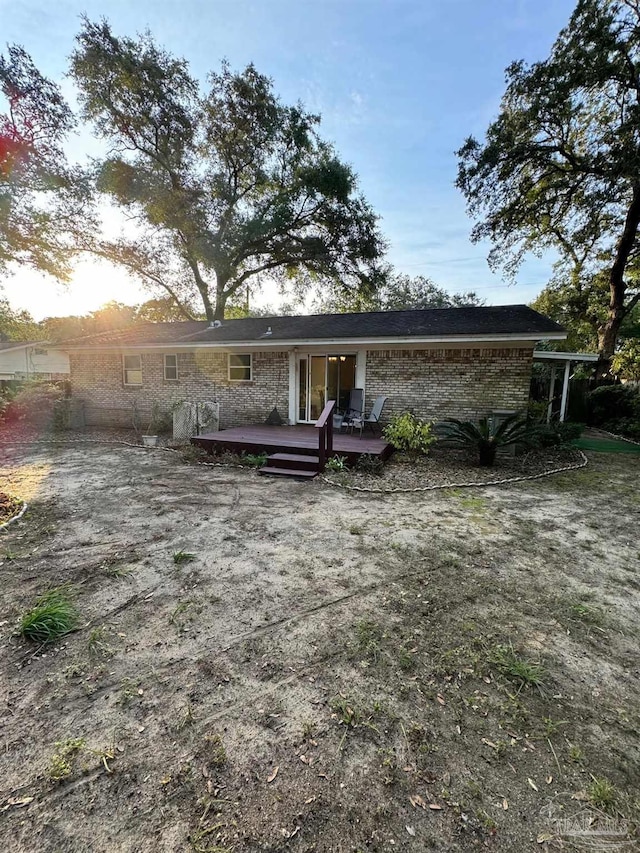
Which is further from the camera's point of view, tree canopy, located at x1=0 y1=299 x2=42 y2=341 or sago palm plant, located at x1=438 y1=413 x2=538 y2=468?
tree canopy, located at x1=0 y1=299 x2=42 y2=341

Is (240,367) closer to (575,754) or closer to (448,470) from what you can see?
(448,470)

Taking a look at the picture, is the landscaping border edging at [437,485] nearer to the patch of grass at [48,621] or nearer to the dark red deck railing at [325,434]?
the dark red deck railing at [325,434]

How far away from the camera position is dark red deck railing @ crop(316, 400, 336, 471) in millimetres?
6340

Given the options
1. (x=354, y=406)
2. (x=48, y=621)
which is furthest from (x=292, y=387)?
(x=48, y=621)

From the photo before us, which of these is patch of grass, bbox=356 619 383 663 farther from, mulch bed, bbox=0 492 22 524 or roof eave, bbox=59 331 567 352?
roof eave, bbox=59 331 567 352


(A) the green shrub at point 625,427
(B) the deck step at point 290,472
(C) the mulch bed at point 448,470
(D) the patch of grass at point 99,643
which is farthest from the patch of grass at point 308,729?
(A) the green shrub at point 625,427

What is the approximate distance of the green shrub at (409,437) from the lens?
7.65 m

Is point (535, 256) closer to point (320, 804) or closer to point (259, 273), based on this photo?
point (259, 273)

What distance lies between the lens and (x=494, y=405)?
841 centimetres

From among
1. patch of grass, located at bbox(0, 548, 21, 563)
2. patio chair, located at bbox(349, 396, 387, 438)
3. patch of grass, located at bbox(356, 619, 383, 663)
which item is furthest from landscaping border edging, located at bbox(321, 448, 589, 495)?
patch of grass, located at bbox(0, 548, 21, 563)

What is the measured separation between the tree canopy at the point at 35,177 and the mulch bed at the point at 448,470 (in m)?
15.7

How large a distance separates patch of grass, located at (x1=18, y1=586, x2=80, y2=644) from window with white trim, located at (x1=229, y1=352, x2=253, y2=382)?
8.30 metres

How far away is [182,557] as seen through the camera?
350 cm

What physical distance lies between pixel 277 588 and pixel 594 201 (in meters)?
20.0
